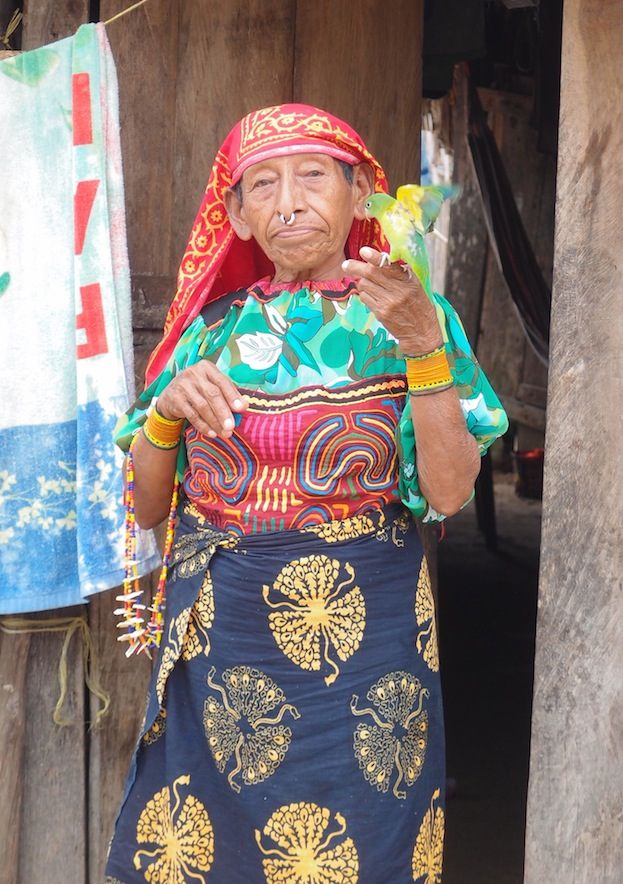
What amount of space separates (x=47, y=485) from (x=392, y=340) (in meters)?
0.98

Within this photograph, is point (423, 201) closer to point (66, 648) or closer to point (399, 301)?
point (399, 301)

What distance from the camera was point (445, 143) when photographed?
7.05 m

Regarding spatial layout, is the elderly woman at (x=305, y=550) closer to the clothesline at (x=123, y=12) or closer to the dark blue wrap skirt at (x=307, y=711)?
the dark blue wrap skirt at (x=307, y=711)

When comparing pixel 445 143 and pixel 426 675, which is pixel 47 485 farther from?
pixel 445 143

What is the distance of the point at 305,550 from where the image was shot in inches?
84.4

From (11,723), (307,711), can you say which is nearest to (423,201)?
(307,711)

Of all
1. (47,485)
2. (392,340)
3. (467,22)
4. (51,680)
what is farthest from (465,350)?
(467,22)

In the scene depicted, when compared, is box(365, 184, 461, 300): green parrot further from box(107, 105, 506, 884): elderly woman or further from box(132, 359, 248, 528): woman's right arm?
box(132, 359, 248, 528): woman's right arm

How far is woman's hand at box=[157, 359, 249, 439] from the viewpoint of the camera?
80.7 inches

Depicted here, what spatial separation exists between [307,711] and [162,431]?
568mm

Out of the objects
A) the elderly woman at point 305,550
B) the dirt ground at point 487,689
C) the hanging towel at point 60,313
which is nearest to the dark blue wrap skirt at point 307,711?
the elderly woman at point 305,550

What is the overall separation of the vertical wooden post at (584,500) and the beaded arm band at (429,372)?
0.27 m

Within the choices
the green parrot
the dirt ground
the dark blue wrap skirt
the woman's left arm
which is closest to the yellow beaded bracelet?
the dark blue wrap skirt

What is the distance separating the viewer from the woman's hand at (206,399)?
205 cm
